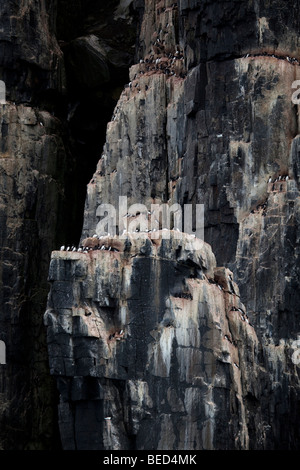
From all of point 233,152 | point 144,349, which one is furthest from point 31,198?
point 144,349

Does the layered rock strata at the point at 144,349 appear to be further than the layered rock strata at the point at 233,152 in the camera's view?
No

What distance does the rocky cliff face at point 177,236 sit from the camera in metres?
62.1

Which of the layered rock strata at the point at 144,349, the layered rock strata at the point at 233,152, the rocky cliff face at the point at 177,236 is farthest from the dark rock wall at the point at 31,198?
the layered rock strata at the point at 144,349

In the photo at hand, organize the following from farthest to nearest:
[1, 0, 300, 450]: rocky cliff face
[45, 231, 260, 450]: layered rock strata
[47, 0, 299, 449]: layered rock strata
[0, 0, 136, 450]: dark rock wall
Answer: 1. [0, 0, 136, 450]: dark rock wall
2. [47, 0, 299, 449]: layered rock strata
3. [1, 0, 300, 450]: rocky cliff face
4. [45, 231, 260, 450]: layered rock strata

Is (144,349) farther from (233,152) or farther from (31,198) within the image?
(31,198)

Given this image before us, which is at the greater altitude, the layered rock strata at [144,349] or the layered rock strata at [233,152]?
the layered rock strata at [233,152]

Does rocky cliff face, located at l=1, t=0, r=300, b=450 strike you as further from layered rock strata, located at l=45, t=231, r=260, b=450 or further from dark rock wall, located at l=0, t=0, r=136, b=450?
dark rock wall, located at l=0, t=0, r=136, b=450

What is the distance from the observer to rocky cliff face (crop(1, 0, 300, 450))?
6209cm

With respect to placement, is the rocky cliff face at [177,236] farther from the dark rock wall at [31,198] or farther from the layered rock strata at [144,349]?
the dark rock wall at [31,198]

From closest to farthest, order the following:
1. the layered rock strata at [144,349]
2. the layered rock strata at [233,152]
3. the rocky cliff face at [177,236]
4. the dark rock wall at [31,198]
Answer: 1. the layered rock strata at [144,349]
2. the rocky cliff face at [177,236]
3. the layered rock strata at [233,152]
4. the dark rock wall at [31,198]

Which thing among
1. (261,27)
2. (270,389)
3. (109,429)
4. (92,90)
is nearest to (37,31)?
(92,90)

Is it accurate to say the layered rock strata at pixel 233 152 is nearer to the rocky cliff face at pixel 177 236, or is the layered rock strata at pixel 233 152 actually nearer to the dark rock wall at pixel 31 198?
the rocky cliff face at pixel 177 236

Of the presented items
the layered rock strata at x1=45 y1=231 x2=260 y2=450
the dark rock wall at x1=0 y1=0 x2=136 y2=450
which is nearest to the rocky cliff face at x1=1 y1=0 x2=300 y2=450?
the layered rock strata at x1=45 y1=231 x2=260 y2=450

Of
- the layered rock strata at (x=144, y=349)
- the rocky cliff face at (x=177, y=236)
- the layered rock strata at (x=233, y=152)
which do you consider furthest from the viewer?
the layered rock strata at (x=233, y=152)
